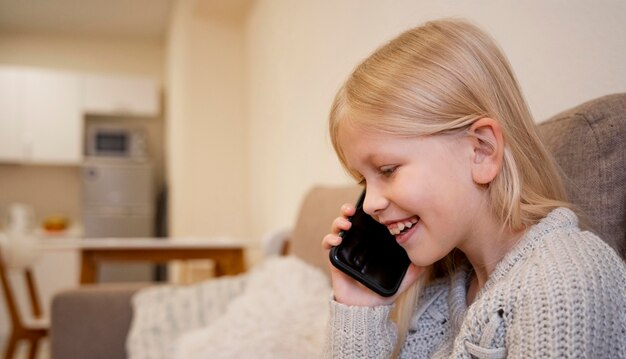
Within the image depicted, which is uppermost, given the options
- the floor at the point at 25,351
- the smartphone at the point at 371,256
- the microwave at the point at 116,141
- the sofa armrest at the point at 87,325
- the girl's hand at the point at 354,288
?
the microwave at the point at 116,141

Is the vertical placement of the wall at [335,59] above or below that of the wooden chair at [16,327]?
above

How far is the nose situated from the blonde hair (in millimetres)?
92

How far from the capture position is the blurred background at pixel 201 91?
116 centimetres

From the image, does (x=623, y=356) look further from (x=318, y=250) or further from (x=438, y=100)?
(x=318, y=250)

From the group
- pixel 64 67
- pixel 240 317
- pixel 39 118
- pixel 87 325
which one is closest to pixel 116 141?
pixel 39 118

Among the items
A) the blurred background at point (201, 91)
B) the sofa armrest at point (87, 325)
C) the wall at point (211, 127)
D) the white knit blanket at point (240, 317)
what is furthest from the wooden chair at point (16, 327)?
the wall at point (211, 127)

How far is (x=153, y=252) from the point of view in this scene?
3.08 m

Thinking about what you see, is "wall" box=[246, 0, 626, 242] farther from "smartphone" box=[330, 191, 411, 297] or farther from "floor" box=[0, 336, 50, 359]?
"floor" box=[0, 336, 50, 359]

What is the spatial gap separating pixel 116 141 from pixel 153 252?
8.14ft

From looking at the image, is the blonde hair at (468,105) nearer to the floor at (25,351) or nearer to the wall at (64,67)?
the floor at (25,351)

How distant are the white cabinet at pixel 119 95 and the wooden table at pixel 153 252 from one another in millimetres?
2382

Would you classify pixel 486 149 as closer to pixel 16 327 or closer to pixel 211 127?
pixel 16 327

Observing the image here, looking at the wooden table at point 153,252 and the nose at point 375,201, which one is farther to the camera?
the wooden table at point 153,252

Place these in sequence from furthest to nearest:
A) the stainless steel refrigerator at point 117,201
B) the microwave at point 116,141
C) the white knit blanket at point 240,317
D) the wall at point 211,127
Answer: the microwave at point 116,141 < the stainless steel refrigerator at point 117,201 < the wall at point 211,127 < the white knit blanket at point 240,317
